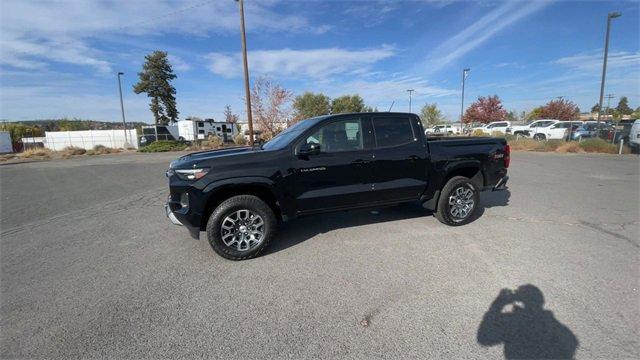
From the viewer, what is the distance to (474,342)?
2447 millimetres

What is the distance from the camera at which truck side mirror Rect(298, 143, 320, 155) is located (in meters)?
4.12

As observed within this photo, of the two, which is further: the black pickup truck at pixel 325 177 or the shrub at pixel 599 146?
the shrub at pixel 599 146

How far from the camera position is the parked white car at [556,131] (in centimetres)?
2409

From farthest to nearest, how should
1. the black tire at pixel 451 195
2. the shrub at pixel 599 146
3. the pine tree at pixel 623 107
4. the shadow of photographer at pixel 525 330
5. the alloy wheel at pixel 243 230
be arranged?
the pine tree at pixel 623 107
the shrub at pixel 599 146
the black tire at pixel 451 195
the alloy wheel at pixel 243 230
the shadow of photographer at pixel 525 330

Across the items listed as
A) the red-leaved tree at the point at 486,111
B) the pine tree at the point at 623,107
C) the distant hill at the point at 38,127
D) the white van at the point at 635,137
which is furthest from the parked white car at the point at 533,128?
the pine tree at the point at 623,107

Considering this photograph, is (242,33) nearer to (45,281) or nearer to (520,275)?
(45,281)

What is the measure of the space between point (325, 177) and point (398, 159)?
1.20 m

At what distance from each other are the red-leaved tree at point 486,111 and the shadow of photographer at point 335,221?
5101cm

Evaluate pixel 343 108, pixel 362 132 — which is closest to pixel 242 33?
pixel 362 132

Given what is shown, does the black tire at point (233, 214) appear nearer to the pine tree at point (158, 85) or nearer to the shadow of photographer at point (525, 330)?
the shadow of photographer at point (525, 330)

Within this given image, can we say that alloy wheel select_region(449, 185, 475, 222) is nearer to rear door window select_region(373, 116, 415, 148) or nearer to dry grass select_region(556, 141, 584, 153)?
Answer: rear door window select_region(373, 116, 415, 148)

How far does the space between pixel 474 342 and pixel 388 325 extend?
0.66 metres

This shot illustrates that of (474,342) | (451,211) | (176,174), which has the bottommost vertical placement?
(474,342)

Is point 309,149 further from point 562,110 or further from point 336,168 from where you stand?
point 562,110
